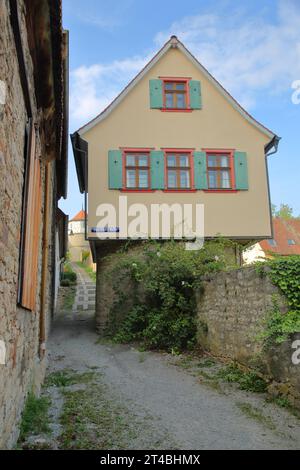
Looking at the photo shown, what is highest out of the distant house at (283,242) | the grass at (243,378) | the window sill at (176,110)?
the window sill at (176,110)

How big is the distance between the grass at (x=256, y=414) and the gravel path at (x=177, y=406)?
0.04 feet

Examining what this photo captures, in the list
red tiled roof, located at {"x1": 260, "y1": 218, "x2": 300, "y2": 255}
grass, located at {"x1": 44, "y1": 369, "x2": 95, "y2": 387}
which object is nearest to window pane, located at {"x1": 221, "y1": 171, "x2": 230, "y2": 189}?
grass, located at {"x1": 44, "y1": 369, "x2": 95, "y2": 387}

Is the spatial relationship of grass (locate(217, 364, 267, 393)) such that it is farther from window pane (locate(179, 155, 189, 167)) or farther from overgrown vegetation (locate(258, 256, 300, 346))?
window pane (locate(179, 155, 189, 167))

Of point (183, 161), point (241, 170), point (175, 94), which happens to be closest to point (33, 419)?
point (183, 161)

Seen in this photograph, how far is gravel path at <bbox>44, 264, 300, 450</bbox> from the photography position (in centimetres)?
497

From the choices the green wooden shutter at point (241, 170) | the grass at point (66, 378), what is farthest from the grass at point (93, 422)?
the green wooden shutter at point (241, 170)

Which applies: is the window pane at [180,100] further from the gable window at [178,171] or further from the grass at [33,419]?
the grass at [33,419]

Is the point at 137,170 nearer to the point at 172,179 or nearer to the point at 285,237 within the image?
the point at 172,179

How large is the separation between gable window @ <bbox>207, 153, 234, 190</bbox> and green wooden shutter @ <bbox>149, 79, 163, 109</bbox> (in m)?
2.27

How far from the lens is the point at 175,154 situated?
13781 mm

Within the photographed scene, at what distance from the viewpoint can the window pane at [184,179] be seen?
1359cm

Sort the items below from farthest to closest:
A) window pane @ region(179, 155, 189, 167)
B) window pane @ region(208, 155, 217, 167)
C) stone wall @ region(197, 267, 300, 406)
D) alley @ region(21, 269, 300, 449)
→ 1. window pane @ region(208, 155, 217, 167)
2. window pane @ region(179, 155, 189, 167)
3. stone wall @ region(197, 267, 300, 406)
4. alley @ region(21, 269, 300, 449)
